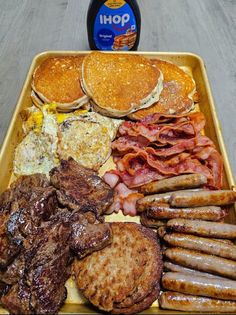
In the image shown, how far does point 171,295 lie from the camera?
5.54 ft

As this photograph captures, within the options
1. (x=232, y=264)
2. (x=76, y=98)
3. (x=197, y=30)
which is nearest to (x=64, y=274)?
(x=232, y=264)

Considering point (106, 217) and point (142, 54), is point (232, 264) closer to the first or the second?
point (106, 217)

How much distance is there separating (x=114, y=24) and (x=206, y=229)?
1.80 metres

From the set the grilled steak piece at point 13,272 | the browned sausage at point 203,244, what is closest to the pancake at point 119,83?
the browned sausage at point 203,244

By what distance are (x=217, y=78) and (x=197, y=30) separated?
33.8 inches

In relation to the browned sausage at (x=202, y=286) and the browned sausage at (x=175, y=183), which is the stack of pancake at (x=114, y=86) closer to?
the browned sausage at (x=175, y=183)

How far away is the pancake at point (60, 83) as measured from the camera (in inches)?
98.3

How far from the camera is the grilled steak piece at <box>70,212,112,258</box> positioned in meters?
1.73

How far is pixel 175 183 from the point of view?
1.99 m

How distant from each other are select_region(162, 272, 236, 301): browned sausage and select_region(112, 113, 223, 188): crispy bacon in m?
0.62

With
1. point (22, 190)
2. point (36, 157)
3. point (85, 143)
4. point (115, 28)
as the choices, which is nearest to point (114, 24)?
point (115, 28)

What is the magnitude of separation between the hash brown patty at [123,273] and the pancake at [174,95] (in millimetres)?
1005

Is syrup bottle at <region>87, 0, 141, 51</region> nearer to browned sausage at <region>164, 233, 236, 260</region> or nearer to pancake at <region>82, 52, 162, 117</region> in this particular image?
pancake at <region>82, 52, 162, 117</region>

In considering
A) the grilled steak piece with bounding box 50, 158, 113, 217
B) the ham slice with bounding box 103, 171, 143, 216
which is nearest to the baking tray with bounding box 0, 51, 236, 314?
the ham slice with bounding box 103, 171, 143, 216
